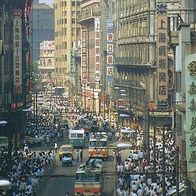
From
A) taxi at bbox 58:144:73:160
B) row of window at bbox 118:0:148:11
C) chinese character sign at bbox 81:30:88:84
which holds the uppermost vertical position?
row of window at bbox 118:0:148:11

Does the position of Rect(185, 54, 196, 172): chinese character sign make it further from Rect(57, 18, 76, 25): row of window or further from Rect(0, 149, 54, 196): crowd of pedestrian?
Rect(57, 18, 76, 25): row of window

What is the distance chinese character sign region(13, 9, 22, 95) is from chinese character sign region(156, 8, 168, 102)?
40.9ft

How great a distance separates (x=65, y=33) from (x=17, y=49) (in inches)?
3996

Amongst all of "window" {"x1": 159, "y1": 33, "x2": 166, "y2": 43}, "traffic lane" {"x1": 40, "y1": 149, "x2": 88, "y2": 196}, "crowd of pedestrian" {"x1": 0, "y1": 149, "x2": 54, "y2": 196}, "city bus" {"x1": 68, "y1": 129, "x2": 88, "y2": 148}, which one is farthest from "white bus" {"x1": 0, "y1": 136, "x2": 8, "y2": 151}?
"window" {"x1": 159, "y1": 33, "x2": 166, "y2": 43}

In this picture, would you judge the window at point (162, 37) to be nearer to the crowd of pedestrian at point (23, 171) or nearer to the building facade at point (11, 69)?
the building facade at point (11, 69)

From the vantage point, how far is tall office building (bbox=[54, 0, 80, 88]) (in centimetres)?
15575

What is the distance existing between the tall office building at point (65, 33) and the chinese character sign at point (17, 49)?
304 ft

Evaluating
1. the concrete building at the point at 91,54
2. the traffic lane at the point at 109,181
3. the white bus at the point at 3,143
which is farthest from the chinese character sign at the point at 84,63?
the traffic lane at the point at 109,181

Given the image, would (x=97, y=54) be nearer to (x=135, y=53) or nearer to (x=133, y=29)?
(x=133, y=29)

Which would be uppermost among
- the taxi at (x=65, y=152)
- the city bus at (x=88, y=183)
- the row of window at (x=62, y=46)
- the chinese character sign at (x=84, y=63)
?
the row of window at (x=62, y=46)

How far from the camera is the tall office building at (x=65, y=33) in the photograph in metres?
156

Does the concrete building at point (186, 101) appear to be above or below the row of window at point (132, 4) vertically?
below

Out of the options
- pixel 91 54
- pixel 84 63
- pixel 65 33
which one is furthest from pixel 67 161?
Result: pixel 65 33

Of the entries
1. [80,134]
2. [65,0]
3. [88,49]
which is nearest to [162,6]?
[80,134]
